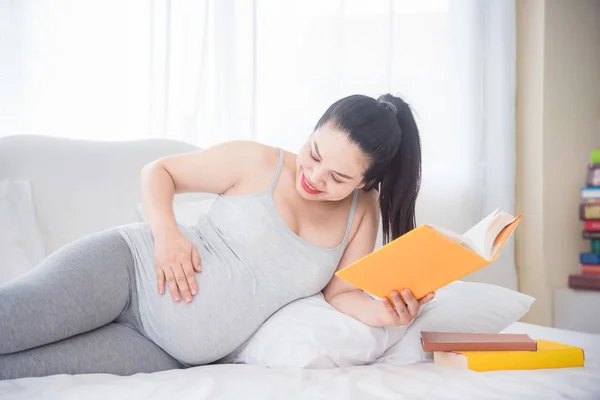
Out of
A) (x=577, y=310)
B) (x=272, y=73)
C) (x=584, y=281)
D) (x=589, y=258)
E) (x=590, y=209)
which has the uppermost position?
(x=272, y=73)

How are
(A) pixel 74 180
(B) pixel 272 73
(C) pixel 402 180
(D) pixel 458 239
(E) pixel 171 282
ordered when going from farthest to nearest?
(B) pixel 272 73 < (A) pixel 74 180 < (C) pixel 402 180 < (E) pixel 171 282 < (D) pixel 458 239

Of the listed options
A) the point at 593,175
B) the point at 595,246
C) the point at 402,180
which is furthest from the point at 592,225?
the point at 402,180

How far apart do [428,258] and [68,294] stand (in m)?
0.69

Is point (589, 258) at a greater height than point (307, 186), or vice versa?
point (307, 186)

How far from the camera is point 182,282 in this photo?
4.31 feet

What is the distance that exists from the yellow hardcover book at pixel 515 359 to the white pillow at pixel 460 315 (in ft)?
0.28

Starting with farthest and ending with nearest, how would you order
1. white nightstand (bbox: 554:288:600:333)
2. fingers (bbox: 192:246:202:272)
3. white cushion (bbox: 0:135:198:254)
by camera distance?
white nightstand (bbox: 554:288:600:333), white cushion (bbox: 0:135:198:254), fingers (bbox: 192:246:202:272)

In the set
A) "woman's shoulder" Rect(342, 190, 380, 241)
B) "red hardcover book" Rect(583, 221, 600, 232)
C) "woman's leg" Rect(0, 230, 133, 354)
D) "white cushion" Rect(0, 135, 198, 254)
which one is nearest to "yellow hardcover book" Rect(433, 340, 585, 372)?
"woman's shoulder" Rect(342, 190, 380, 241)

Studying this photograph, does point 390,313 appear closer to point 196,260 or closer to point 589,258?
point 196,260

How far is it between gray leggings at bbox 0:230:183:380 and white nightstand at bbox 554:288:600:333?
7.11 feet

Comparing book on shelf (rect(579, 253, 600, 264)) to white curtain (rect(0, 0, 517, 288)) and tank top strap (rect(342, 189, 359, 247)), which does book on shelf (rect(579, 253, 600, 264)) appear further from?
tank top strap (rect(342, 189, 359, 247))

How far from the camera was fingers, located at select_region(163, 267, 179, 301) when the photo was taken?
130cm

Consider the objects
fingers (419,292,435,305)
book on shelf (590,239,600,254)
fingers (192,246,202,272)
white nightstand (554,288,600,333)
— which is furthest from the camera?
book on shelf (590,239,600,254)

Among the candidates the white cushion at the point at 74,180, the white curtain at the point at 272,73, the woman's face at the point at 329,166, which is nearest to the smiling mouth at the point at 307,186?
the woman's face at the point at 329,166
